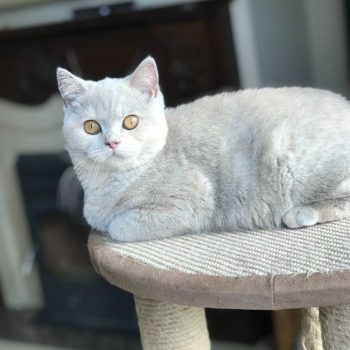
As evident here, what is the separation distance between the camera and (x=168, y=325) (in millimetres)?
1098

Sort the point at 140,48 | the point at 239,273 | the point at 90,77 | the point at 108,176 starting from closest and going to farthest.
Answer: the point at 239,273 < the point at 108,176 < the point at 140,48 < the point at 90,77

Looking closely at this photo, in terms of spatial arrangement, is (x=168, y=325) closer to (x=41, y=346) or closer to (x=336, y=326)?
(x=336, y=326)

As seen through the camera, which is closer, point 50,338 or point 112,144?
point 112,144

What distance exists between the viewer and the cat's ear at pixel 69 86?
104cm

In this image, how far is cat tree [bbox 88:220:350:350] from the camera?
83 centimetres

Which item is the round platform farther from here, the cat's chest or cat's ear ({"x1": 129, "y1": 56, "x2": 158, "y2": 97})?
cat's ear ({"x1": 129, "y1": 56, "x2": 158, "y2": 97})

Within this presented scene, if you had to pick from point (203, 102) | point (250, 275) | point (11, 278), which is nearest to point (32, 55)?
point (11, 278)

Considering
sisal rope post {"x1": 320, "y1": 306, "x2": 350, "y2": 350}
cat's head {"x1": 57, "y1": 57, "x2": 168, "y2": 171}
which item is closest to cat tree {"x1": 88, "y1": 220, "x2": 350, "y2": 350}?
sisal rope post {"x1": 320, "y1": 306, "x2": 350, "y2": 350}

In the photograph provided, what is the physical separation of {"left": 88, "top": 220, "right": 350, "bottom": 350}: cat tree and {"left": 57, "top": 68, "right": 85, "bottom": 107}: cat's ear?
25 centimetres

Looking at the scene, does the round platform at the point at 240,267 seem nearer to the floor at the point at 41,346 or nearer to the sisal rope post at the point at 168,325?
the sisal rope post at the point at 168,325

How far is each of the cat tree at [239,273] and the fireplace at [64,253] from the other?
1127mm

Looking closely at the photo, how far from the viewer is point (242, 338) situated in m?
A: 2.02

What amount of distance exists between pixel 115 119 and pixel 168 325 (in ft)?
1.23

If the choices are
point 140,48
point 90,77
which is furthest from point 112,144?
point 90,77
